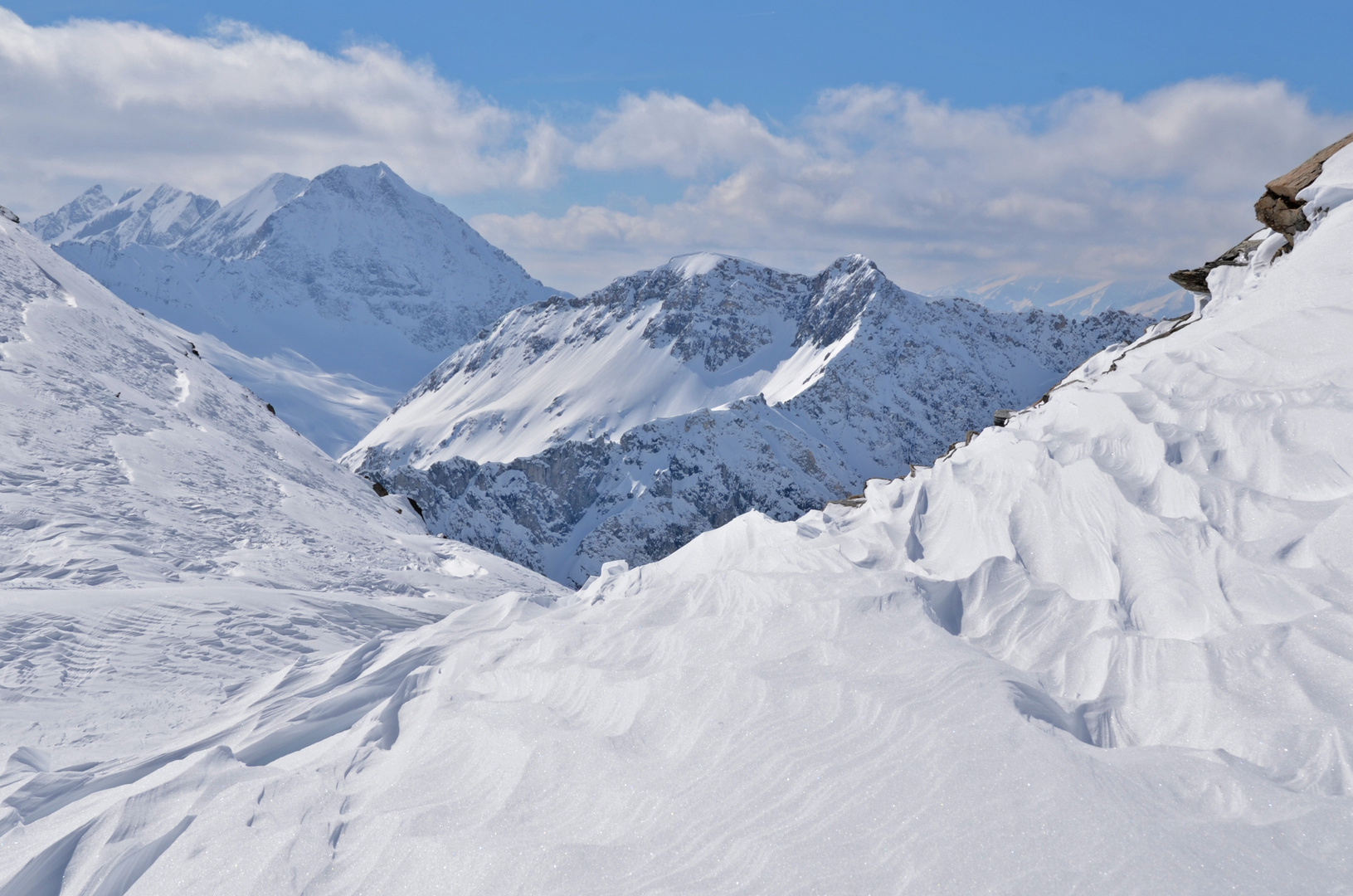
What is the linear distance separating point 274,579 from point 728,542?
8.67 m

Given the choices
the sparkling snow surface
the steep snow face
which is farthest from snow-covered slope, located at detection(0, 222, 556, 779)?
the sparkling snow surface

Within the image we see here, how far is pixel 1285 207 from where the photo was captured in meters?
17.3

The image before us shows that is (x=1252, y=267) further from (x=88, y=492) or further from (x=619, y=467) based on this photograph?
(x=619, y=467)

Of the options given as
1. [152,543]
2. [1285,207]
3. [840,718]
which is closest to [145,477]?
[152,543]

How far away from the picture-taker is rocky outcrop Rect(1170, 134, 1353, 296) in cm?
1686

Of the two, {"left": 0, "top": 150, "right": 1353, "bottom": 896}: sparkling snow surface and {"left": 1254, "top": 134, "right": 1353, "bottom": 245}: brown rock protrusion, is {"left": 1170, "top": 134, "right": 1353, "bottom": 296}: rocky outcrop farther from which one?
{"left": 0, "top": 150, "right": 1353, "bottom": 896}: sparkling snow surface

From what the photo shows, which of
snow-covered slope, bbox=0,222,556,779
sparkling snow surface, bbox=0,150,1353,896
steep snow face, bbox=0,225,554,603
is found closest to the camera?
sparkling snow surface, bbox=0,150,1353,896

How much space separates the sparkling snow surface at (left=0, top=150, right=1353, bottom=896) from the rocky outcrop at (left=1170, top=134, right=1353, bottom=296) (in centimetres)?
837

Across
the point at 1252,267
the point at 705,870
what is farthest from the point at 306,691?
the point at 1252,267

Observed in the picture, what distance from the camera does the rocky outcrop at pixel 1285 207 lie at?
1686 cm

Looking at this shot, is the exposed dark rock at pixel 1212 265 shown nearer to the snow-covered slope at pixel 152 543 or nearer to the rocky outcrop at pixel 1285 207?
the rocky outcrop at pixel 1285 207

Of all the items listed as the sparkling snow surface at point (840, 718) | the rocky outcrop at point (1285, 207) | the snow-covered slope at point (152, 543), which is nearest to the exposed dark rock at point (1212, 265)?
the rocky outcrop at point (1285, 207)

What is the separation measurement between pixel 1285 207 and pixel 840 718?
60.1 feet

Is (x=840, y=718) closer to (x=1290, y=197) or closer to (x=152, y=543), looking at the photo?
(x=152, y=543)
